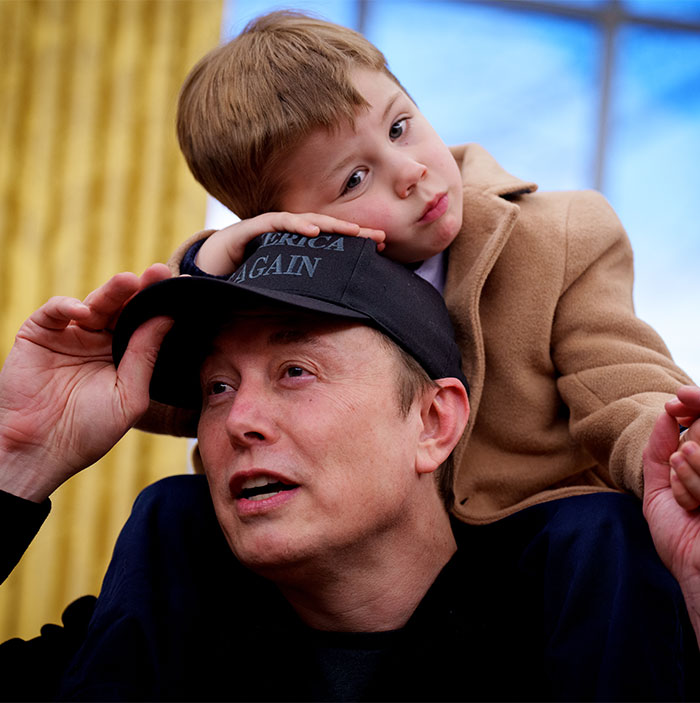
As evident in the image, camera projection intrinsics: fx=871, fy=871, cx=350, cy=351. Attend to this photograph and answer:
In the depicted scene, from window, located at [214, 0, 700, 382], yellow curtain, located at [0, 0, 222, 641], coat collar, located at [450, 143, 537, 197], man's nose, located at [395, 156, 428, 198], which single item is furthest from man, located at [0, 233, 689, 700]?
window, located at [214, 0, 700, 382]

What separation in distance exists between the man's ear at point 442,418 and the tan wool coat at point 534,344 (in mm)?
80

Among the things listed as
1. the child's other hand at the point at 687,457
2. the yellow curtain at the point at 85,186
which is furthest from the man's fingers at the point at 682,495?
the yellow curtain at the point at 85,186

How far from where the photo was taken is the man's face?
3.61 ft

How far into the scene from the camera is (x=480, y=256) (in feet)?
4.46

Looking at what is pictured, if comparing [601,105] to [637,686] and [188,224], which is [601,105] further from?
[637,686]

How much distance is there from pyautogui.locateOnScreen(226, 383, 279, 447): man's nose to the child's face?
32 centimetres

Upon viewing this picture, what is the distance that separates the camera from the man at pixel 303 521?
110 cm

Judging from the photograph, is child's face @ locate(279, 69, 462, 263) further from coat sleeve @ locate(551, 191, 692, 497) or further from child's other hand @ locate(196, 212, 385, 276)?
coat sleeve @ locate(551, 191, 692, 497)

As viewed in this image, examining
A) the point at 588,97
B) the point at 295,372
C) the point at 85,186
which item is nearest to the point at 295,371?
the point at 295,372

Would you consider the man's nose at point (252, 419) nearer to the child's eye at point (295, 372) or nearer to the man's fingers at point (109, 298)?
the child's eye at point (295, 372)

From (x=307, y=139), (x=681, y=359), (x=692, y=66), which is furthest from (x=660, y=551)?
(x=692, y=66)

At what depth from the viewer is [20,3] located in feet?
10.7

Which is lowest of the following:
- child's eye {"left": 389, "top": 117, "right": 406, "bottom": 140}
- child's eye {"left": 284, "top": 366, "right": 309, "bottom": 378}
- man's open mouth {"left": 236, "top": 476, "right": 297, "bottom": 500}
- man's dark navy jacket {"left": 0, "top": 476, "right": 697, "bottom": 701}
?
man's dark navy jacket {"left": 0, "top": 476, "right": 697, "bottom": 701}

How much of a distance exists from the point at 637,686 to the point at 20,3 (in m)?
3.24
